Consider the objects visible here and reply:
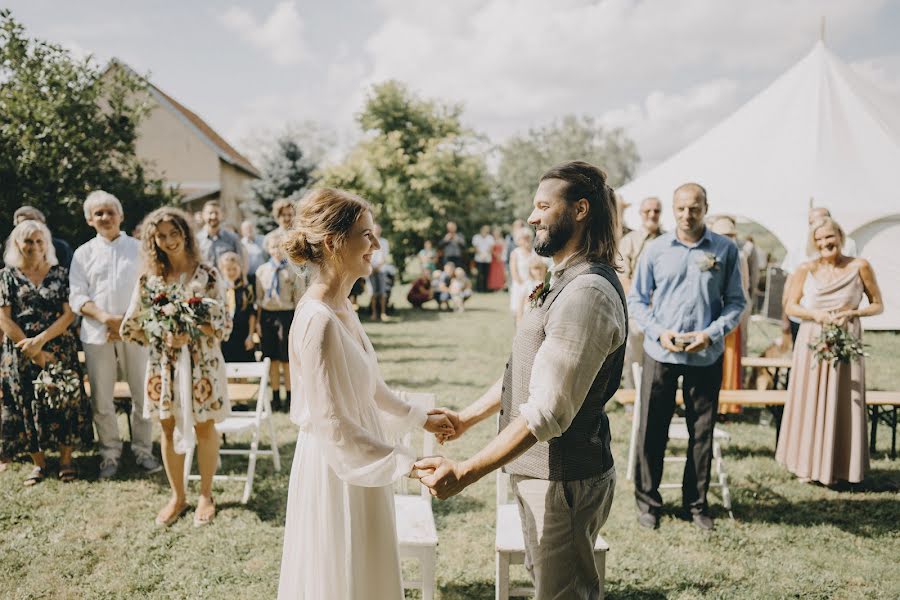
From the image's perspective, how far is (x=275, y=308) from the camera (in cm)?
780

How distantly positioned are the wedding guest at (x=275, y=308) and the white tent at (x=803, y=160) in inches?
247

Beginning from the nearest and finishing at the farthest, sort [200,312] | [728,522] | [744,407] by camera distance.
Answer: [200,312] < [728,522] < [744,407]

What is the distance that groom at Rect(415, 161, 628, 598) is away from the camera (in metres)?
2.16

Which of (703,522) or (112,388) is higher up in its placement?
(112,388)

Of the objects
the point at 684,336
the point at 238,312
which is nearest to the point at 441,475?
the point at 684,336

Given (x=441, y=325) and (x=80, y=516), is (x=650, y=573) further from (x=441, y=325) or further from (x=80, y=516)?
(x=441, y=325)

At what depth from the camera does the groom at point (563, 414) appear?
2.16 m

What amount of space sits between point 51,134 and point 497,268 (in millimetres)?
15804

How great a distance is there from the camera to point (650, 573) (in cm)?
407

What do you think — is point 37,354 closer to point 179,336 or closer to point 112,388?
point 112,388

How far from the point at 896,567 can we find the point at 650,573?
1.67 m

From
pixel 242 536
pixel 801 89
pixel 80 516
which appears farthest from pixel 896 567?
pixel 801 89

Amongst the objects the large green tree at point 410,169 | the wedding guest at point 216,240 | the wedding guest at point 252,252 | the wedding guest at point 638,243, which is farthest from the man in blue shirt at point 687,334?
the large green tree at point 410,169

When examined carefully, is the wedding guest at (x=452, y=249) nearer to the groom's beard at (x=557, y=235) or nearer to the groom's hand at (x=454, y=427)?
the groom's hand at (x=454, y=427)
